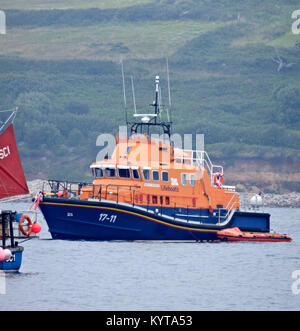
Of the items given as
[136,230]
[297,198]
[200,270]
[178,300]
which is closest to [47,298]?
[178,300]

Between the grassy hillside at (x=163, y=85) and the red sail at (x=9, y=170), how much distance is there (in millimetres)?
85612

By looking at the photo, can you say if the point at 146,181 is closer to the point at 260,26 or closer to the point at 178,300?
the point at 178,300

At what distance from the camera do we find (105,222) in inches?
1615

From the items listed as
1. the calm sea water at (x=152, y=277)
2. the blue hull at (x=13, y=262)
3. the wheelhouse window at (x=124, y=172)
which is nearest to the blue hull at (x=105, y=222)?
the calm sea water at (x=152, y=277)

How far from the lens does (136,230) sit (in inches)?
1631

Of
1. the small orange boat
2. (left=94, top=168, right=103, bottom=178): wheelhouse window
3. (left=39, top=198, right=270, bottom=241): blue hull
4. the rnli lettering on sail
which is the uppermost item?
the rnli lettering on sail

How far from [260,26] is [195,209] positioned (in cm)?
15497

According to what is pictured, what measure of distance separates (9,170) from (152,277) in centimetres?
669

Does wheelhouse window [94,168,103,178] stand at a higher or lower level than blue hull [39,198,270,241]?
higher

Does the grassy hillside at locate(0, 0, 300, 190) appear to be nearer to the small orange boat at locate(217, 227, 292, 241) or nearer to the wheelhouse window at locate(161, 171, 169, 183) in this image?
the small orange boat at locate(217, 227, 292, 241)

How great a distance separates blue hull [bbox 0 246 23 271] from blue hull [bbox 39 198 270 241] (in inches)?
317

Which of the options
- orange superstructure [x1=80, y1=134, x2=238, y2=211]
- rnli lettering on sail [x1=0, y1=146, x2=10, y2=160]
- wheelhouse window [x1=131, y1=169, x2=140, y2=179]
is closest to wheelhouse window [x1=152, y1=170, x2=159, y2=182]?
orange superstructure [x1=80, y1=134, x2=238, y2=211]

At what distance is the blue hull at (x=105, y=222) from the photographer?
40.7 metres

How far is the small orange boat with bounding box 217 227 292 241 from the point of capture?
43719mm
